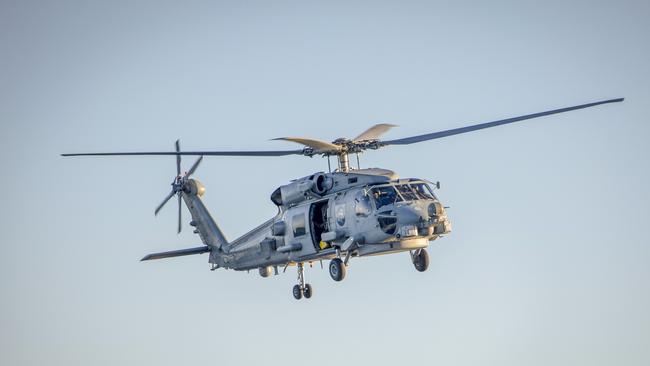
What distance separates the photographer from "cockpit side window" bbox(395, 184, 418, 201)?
3769cm

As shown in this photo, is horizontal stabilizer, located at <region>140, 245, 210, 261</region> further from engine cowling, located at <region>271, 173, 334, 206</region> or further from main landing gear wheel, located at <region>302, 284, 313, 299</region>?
engine cowling, located at <region>271, 173, 334, 206</region>

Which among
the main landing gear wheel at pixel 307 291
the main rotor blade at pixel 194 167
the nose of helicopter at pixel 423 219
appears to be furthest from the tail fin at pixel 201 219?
the nose of helicopter at pixel 423 219

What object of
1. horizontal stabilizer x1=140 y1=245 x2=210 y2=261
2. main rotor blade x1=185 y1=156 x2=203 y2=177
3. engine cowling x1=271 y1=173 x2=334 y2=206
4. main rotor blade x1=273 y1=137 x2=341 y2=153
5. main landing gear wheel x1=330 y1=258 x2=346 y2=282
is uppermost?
main rotor blade x1=185 y1=156 x2=203 y2=177

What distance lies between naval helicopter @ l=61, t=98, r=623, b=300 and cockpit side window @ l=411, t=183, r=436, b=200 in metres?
0.04

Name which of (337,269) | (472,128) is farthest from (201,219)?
(472,128)

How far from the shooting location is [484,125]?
37.8 m

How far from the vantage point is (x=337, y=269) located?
128 feet

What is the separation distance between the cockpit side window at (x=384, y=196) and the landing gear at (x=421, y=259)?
100 inches

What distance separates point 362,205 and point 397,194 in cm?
131

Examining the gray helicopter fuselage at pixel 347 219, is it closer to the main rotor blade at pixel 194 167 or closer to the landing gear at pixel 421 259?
the landing gear at pixel 421 259

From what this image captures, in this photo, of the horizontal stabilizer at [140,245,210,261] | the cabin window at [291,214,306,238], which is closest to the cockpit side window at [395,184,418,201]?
the cabin window at [291,214,306,238]

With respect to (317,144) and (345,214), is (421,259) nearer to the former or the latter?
(345,214)

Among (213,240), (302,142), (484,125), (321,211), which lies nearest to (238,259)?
(213,240)

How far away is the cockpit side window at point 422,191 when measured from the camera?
38.2 meters
